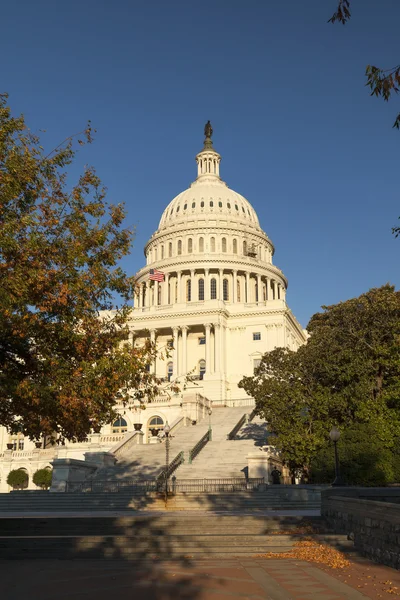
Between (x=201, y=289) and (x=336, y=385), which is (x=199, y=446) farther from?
(x=201, y=289)

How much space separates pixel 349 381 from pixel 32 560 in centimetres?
2785

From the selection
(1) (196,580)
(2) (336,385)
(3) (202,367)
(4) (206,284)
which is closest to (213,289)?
(4) (206,284)

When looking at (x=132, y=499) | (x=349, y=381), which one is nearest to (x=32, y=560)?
(x=132, y=499)

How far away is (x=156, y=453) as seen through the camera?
42.6 meters

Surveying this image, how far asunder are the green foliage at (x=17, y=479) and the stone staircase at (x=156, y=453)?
1207cm

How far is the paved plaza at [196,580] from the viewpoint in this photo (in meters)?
10.4

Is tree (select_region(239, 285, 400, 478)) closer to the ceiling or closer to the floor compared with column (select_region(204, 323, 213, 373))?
closer to the floor

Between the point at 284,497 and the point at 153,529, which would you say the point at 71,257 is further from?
the point at 284,497

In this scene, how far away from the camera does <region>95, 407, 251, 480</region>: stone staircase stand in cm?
3822

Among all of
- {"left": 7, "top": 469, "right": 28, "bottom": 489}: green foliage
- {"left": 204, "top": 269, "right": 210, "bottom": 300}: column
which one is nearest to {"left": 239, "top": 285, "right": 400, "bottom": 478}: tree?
{"left": 7, "top": 469, "right": 28, "bottom": 489}: green foliage

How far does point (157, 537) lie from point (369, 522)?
17.6 ft

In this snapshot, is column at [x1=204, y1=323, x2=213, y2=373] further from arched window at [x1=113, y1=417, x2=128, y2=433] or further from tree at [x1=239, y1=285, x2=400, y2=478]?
tree at [x1=239, y1=285, x2=400, y2=478]

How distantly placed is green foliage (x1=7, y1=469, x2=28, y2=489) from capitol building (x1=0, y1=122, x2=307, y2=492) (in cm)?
118

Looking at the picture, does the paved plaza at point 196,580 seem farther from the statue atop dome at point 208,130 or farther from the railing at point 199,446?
the statue atop dome at point 208,130
